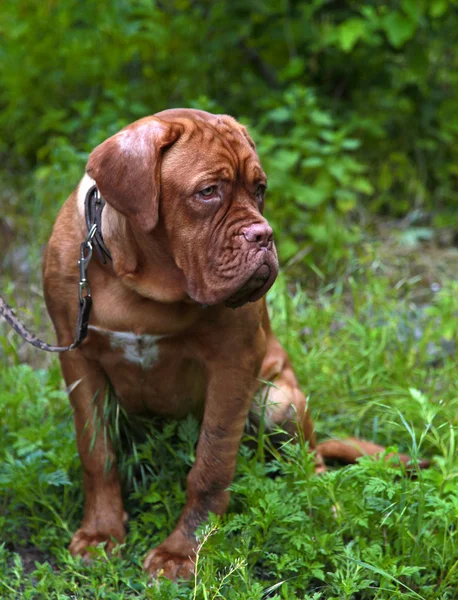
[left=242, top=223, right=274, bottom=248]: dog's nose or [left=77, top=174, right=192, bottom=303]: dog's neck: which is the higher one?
[left=242, top=223, right=274, bottom=248]: dog's nose

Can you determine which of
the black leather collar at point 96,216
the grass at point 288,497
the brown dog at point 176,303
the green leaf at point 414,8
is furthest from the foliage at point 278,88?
the black leather collar at point 96,216

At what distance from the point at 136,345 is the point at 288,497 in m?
0.66

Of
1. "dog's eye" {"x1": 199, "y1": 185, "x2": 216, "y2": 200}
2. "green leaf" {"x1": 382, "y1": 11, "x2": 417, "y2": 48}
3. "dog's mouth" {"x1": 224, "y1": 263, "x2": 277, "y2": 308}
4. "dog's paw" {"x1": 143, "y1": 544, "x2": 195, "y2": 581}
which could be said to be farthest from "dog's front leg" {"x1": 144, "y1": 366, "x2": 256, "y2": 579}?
"green leaf" {"x1": 382, "y1": 11, "x2": 417, "y2": 48}

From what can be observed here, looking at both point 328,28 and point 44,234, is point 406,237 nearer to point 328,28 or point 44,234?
point 328,28

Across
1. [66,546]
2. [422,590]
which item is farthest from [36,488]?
[422,590]

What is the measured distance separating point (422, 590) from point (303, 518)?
0.40 metres

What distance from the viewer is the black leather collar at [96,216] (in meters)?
2.70

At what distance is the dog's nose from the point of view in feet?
8.25

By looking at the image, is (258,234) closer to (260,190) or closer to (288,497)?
Result: (260,190)

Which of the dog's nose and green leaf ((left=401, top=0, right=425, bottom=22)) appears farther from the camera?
green leaf ((left=401, top=0, right=425, bottom=22))

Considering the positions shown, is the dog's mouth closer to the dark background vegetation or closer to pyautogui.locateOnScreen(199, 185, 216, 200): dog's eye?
pyautogui.locateOnScreen(199, 185, 216, 200): dog's eye

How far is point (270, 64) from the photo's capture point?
5.60 meters

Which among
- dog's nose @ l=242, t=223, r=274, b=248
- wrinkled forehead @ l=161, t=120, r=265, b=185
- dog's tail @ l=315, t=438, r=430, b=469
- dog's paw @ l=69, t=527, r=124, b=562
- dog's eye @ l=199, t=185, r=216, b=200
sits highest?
wrinkled forehead @ l=161, t=120, r=265, b=185

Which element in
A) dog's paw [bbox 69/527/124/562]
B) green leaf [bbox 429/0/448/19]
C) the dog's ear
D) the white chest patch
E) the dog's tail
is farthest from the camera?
green leaf [bbox 429/0/448/19]
